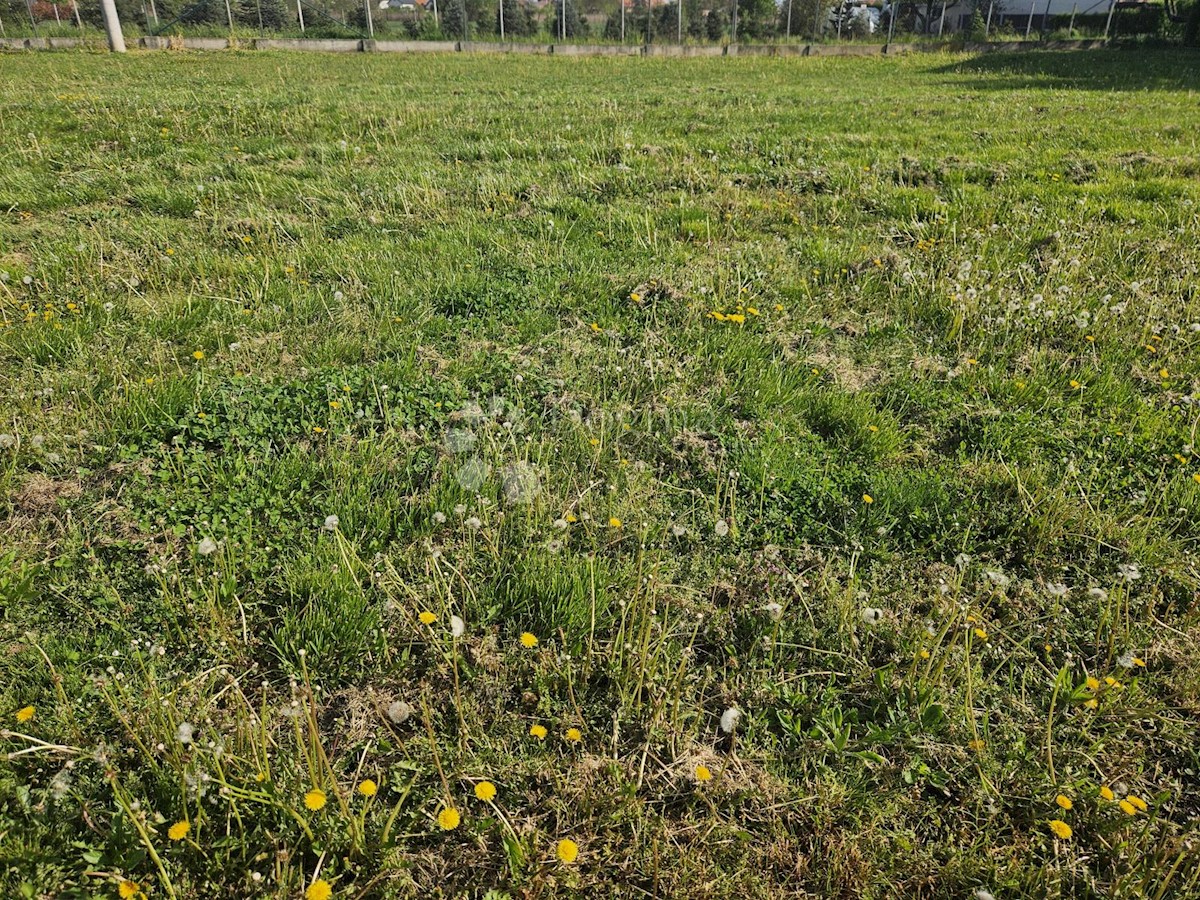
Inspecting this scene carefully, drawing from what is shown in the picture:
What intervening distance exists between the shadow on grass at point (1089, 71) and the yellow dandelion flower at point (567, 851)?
17.3 meters

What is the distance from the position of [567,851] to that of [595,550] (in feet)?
4.03

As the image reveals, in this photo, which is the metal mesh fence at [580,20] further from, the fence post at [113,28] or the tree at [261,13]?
the fence post at [113,28]

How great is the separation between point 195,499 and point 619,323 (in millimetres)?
2669

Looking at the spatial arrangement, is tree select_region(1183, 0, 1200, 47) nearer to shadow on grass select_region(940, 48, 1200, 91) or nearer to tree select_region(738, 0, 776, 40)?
shadow on grass select_region(940, 48, 1200, 91)

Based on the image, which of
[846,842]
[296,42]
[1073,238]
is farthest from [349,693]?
[296,42]

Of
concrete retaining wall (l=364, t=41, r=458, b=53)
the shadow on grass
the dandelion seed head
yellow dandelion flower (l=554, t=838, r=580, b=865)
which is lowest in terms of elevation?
yellow dandelion flower (l=554, t=838, r=580, b=865)

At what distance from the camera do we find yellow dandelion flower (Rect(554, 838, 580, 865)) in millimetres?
1934

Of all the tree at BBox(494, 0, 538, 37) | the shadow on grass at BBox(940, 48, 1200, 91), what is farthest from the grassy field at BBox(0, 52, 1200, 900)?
the tree at BBox(494, 0, 538, 37)

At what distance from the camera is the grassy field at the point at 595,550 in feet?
6.76

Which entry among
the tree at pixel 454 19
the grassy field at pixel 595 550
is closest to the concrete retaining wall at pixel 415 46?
the tree at pixel 454 19

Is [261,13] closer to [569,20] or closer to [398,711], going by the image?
[569,20]

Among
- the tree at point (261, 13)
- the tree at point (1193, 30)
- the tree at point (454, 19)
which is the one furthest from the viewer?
the tree at point (454, 19)

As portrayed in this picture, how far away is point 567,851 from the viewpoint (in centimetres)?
196

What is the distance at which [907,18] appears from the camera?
1581 inches
